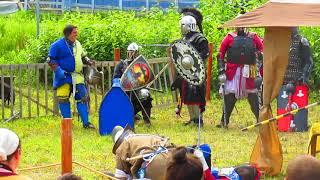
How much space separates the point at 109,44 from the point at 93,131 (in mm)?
5452

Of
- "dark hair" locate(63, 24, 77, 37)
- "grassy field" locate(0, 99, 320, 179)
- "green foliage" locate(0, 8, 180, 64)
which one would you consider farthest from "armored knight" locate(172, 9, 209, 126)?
"green foliage" locate(0, 8, 180, 64)

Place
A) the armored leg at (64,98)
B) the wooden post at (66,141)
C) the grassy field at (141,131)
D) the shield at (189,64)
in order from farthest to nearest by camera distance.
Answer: the armored leg at (64,98) < the shield at (189,64) < the grassy field at (141,131) < the wooden post at (66,141)

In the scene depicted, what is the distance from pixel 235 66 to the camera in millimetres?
11359

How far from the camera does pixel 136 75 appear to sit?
10992 millimetres

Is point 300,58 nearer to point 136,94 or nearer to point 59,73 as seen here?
point 136,94

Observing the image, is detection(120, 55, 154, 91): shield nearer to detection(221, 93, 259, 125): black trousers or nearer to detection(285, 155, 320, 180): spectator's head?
detection(221, 93, 259, 125): black trousers

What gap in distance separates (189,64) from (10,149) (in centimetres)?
526

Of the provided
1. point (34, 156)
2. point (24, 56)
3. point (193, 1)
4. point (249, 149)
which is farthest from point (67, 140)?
point (193, 1)

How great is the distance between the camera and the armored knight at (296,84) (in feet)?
34.9

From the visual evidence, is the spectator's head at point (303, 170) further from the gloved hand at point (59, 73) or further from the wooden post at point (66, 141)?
the gloved hand at point (59, 73)

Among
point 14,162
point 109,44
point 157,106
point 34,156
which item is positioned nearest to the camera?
point 14,162

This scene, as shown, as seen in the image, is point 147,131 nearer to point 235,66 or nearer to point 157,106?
point 235,66

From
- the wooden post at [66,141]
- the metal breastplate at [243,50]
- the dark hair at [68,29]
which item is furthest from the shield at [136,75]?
the wooden post at [66,141]

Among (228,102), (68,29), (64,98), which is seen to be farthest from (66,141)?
(228,102)
